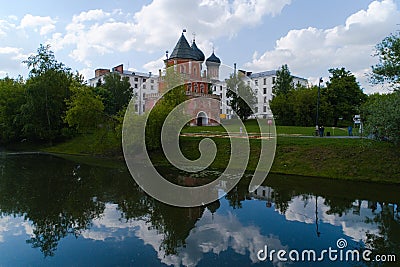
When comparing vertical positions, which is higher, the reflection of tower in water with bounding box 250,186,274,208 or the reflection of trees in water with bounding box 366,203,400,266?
the reflection of tower in water with bounding box 250,186,274,208

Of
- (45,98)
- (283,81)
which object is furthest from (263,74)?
(45,98)

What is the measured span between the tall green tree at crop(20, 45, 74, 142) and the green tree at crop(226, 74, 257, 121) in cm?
2901

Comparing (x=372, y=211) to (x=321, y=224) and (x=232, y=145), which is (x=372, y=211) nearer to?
(x=321, y=224)

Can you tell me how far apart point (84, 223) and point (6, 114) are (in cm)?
3871

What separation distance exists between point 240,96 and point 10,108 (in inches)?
1449

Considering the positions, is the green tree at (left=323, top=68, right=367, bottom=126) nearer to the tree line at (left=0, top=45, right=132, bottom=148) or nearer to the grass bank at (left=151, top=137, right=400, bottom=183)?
the grass bank at (left=151, top=137, right=400, bottom=183)

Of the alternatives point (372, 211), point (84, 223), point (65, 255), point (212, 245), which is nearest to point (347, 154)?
point (372, 211)

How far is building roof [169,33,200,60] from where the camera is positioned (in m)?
47.7

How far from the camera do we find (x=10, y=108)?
41750 millimetres

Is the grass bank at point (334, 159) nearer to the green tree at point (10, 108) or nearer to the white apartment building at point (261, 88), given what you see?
the green tree at point (10, 108)

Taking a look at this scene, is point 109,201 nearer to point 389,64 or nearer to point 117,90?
point 389,64

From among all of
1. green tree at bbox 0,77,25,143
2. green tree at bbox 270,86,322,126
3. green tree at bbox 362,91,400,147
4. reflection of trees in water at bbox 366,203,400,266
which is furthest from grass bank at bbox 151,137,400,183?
green tree at bbox 0,77,25,143

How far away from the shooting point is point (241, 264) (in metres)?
7.36

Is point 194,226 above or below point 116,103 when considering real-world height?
below
